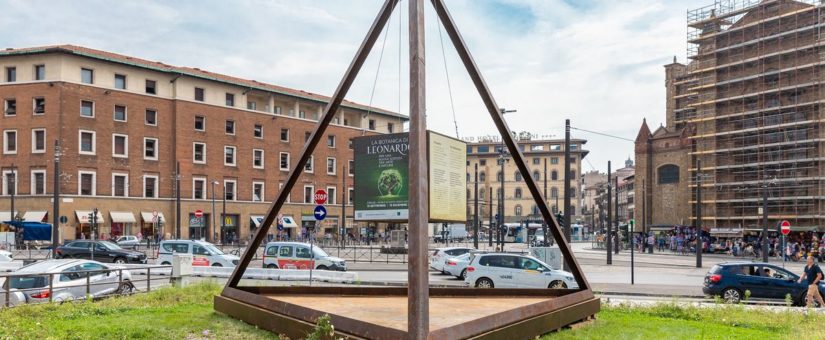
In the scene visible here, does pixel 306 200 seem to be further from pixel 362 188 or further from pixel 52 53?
pixel 362 188

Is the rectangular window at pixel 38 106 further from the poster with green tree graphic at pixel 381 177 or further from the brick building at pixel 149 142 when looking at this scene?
the poster with green tree graphic at pixel 381 177

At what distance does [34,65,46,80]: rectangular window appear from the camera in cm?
5816

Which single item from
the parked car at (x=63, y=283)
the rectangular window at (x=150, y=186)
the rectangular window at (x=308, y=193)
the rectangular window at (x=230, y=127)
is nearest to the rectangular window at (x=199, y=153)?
the rectangular window at (x=230, y=127)

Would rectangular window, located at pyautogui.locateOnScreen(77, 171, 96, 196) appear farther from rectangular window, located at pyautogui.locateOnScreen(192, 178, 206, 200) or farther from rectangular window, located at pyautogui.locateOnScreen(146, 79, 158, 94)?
rectangular window, located at pyautogui.locateOnScreen(192, 178, 206, 200)

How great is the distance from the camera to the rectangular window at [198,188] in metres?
67.3

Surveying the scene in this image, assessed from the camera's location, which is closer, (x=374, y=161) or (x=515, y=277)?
(x=515, y=277)

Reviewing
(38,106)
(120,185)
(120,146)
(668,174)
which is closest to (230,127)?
(120,146)

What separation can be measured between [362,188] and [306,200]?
119ft

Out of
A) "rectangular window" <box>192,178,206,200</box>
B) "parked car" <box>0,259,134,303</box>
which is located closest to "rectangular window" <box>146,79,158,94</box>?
"rectangular window" <box>192,178,206,200</box>

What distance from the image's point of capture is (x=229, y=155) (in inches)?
2800

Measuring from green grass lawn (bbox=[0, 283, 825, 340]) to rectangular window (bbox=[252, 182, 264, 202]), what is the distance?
191 ft

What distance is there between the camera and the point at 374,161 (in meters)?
42.5

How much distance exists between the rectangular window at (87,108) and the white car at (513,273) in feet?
148

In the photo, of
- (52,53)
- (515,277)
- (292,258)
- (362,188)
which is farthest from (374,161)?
(52,53)
